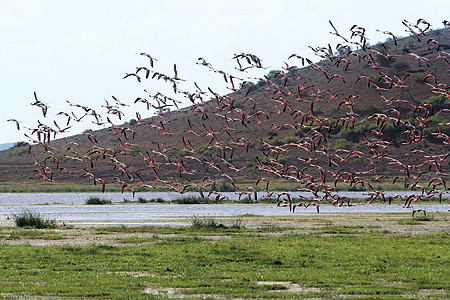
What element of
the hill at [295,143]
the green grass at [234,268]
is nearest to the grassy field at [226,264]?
the green grass at [234,268]

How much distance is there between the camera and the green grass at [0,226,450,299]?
17938 millimetres

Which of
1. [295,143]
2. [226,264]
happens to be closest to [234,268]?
[226,264]

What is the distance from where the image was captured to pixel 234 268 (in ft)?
71.7

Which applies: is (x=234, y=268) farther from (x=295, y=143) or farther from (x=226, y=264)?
(x=295, y=143)

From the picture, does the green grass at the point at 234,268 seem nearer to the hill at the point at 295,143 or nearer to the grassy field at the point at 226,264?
the grassy field at the point at 226,264

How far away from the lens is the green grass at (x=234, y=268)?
1794cm

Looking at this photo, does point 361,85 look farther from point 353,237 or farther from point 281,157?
point 353,237

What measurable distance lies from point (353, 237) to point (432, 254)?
7.22m

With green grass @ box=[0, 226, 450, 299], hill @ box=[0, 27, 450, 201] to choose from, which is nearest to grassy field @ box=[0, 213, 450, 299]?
green grass @ box=[0, 226, 450, 299]

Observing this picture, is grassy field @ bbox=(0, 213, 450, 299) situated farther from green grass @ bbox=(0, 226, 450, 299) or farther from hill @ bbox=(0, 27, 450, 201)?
hill @ bbox=(0, 27, 450, 201)

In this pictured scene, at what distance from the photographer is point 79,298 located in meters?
17.2

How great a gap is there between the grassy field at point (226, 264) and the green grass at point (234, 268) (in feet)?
0.09

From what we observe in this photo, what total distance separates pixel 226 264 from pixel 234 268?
1.04 metres

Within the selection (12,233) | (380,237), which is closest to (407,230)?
(380,237)
